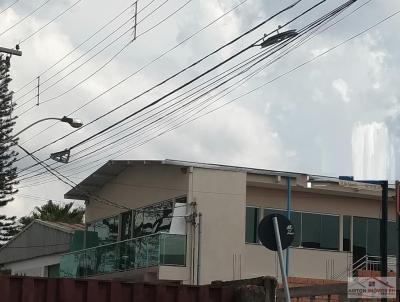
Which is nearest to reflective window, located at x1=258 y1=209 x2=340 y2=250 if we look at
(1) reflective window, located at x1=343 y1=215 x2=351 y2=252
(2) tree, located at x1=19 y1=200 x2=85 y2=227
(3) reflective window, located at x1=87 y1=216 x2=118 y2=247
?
(1) reflective window, located at x1=343 y1=215 x2=351 y2=252

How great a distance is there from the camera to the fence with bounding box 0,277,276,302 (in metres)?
13.7

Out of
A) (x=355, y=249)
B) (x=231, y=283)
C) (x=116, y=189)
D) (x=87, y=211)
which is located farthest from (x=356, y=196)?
(x=231, y=283)

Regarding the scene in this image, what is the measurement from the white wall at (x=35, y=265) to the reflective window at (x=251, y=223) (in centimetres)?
1508

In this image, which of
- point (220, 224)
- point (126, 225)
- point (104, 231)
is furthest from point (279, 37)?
point (104, 231)

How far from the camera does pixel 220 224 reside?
27516 mm

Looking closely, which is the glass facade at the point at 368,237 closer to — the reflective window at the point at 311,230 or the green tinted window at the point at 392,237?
the green tinted window at the point at 392,237

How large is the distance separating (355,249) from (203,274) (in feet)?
20.5

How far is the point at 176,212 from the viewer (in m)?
27.9

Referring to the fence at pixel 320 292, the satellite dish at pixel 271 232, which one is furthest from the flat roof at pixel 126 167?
the satellite dish at pixel 271 232

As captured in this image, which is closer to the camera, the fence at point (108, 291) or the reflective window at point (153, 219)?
the fence at point (108, 291)

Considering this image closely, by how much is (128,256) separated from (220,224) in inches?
142

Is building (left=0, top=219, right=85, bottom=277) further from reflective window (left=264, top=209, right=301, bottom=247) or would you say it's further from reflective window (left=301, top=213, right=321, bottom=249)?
reflective window (left=301, top=213, right=321, bottom=249)

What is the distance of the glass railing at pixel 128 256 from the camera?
27.2 metres

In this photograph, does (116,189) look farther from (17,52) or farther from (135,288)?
(135,288)
